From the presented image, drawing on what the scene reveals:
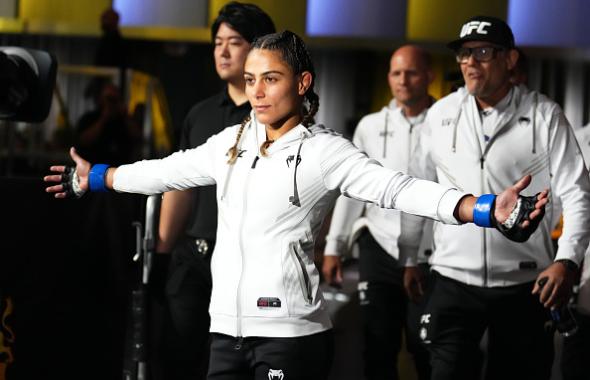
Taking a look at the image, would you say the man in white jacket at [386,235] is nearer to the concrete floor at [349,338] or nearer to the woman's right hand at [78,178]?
the concrete floor at [349,338]

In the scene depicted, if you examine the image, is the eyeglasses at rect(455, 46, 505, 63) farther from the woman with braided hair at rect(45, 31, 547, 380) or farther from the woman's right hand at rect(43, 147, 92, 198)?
the woman's right hand at rect(43, 147, 92, 198)

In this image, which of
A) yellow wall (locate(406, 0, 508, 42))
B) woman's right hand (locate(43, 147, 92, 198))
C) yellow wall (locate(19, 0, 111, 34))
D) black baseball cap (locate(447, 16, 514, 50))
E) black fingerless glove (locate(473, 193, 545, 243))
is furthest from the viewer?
yellow wall (locate(19, 0, 111, 34))

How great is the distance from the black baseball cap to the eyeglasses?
0.08 ft

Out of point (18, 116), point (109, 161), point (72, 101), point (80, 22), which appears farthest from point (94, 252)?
point (80, 22)

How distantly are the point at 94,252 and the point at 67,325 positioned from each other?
0.29 meters

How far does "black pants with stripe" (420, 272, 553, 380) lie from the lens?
408 cm

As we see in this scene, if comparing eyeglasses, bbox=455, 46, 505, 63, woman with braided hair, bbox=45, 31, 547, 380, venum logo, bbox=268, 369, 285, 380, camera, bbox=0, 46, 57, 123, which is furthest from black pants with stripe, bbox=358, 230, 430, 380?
camera, bbox=0, 46, 57, 123

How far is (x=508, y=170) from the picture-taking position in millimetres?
4059

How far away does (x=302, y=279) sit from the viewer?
311 cm

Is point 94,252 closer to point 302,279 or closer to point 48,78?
point 48,78

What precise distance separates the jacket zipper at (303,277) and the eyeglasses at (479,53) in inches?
55.5

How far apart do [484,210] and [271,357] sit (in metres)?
0.76

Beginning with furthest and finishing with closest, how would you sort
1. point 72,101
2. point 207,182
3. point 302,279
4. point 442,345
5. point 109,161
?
point 72,101, point 109,161, point 442,345, point 207,182, point 302,279

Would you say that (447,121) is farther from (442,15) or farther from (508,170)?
(442,15)
